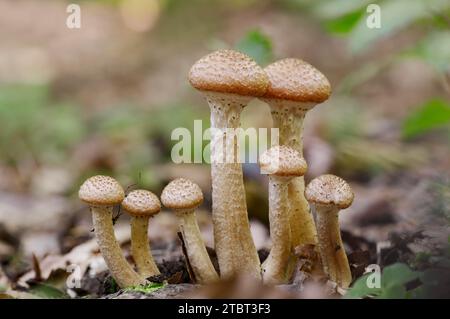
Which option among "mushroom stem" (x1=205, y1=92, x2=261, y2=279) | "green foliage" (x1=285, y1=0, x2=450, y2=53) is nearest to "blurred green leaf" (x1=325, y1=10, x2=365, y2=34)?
"green foliage" (x1=285, y1=0, x2=450, y2=53)

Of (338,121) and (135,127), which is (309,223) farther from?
(135,127)

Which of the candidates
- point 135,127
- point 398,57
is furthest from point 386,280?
point 135,127

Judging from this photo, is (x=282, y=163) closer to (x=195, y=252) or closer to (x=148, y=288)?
(x=195, y=252)

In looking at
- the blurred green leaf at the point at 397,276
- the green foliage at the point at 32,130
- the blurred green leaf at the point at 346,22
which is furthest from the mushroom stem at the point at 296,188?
the green foliage at the point at 32,130

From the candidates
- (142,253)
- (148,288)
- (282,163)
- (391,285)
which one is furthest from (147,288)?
(391,285)

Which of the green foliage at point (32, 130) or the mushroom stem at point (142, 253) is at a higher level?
the green foliage at point (32, 130)

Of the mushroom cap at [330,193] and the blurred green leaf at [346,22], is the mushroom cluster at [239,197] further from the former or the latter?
the blurred green leaf at [346,22]
